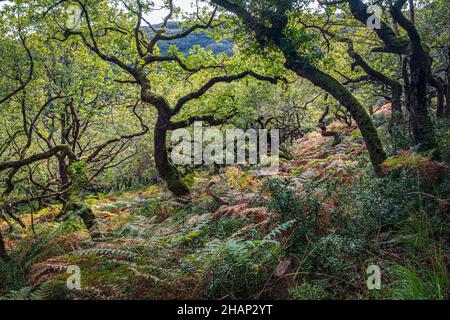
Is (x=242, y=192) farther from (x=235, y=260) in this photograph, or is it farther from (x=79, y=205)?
(x=235, y=260)

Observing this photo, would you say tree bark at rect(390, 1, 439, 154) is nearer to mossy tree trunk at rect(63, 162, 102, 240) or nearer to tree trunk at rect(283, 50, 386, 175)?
tree trunk at rect(283, 50, 386, 175)

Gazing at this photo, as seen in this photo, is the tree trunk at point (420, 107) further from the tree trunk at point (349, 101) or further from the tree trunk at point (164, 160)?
the tree trunk at point (164, 160)

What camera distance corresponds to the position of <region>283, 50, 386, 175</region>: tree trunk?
725 centimetres

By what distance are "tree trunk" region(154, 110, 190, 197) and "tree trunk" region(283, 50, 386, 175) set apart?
175 inches

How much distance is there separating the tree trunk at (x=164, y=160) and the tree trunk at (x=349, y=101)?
4435 millimetres

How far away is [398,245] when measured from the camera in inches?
174

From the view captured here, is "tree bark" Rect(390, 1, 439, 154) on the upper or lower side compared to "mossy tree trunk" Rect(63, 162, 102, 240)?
upper

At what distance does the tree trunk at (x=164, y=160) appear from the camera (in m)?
10.3

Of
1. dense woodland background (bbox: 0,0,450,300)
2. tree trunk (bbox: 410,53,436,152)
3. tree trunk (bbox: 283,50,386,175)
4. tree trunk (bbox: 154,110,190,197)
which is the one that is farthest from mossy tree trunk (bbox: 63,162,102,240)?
tree trunk (bbox: 410,53,436,152)

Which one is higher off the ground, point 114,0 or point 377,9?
point 114,0

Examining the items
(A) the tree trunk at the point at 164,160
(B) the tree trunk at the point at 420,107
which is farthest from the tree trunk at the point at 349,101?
(A) the tree trunk at the point at 164,160

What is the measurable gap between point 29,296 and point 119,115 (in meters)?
14.9
